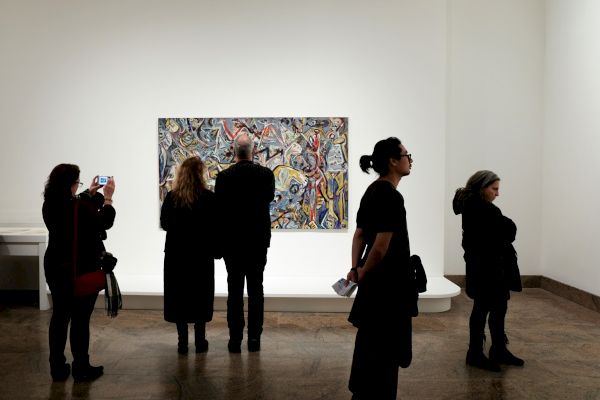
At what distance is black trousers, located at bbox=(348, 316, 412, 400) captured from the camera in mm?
3371

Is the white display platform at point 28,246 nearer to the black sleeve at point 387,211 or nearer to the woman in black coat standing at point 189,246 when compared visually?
the woman in black coat standing at point 189,246

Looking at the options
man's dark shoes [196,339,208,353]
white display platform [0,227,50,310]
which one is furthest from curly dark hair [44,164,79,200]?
white display platform [0,227,50,310]

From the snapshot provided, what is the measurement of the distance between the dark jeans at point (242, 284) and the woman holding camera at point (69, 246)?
1170mm

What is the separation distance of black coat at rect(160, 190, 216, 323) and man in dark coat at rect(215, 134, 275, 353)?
140mm

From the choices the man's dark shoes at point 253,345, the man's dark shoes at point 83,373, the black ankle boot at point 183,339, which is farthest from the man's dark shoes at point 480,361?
the man's dark shoes at point 83,373

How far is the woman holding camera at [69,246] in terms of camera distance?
4145 millimetres

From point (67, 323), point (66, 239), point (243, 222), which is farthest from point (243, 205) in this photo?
point (67, 323)

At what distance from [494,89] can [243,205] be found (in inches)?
188

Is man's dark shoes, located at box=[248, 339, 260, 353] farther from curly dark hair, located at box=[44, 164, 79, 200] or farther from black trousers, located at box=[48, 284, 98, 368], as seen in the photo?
curly dark hair, located at box=[44, 164, 79, 200]

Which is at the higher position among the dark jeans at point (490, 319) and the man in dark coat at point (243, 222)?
the man in dark coat at point (243, 222)

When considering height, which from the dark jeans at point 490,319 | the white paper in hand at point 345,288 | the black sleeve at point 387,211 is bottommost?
the dark jeans at point 490,319

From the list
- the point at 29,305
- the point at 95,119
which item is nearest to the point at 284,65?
the point at 95,119

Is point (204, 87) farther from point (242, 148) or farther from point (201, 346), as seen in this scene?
point (201, 346)

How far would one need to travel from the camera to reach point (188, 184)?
493 centimetres
